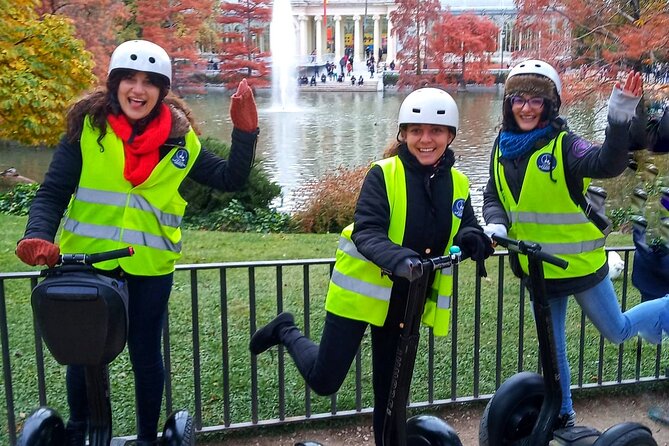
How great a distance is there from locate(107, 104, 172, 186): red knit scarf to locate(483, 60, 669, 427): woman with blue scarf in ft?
5.05

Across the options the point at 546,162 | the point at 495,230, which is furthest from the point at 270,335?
the point at 546,162

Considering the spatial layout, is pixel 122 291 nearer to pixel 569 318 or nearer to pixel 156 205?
pixel 156 205

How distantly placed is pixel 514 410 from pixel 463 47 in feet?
124

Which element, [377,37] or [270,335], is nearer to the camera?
[270,335]

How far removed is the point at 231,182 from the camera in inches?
135

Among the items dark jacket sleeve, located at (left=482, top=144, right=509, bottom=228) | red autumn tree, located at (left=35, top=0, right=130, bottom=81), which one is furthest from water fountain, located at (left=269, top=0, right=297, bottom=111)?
dark jacket sleeve, located at (left=482, top=144, right=509, bottom=228)

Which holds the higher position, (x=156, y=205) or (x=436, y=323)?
(x=156, y=205)

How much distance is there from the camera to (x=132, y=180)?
3213mm

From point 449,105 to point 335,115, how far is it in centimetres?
2941

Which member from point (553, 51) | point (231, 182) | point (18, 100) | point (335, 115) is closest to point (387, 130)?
point (335, 115)

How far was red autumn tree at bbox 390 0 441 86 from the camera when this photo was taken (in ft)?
124

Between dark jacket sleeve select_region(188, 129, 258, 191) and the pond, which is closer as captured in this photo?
dark jacket sleeve select_region(188, 129, 258, 191)

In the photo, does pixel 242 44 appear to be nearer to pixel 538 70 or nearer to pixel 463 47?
pixel 463 47

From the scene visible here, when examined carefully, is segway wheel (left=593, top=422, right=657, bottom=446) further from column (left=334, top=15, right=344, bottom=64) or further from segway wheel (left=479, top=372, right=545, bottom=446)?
column (left=334, top=15, right=344, bottom=64)
